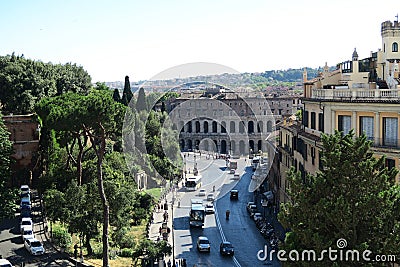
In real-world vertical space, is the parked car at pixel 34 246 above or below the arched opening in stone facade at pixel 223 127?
below

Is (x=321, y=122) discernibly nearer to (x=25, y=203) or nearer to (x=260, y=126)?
(x=25, y=203)

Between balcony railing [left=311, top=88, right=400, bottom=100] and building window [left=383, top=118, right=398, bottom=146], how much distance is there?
954mm

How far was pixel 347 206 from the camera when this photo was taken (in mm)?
14883

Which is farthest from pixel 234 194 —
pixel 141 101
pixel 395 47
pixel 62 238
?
pixel 395 47

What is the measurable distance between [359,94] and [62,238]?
1693 centimetres

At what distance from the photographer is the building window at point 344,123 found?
24.6 m

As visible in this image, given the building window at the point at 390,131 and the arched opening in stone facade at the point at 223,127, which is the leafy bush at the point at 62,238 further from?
the arched opening in stone facade at the point at 223,127

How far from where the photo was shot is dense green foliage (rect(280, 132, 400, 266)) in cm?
1496

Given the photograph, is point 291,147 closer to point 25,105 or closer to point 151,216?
point 151,216

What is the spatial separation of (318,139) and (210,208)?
54.8ft

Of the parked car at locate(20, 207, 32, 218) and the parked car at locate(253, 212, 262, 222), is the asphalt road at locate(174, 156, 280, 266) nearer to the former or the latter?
the parked car at locate(253, 212, 262, 222)

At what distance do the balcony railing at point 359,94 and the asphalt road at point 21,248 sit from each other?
586 inches

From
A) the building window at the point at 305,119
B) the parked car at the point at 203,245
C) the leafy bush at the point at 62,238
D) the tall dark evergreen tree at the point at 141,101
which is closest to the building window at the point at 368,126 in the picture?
the building window at the point at 305,119

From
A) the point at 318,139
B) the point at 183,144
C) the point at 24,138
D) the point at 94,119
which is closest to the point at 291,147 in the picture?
the point at 318,139
